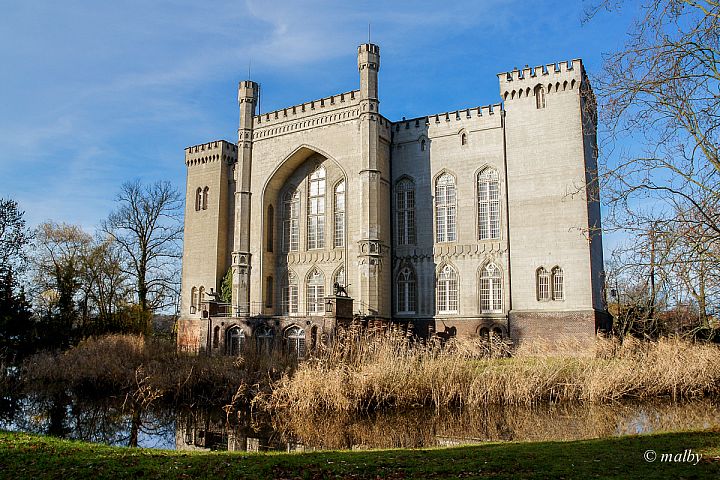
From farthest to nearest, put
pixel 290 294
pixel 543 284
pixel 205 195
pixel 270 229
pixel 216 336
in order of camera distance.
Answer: pixel 205 195 < pixel 270 229 < pixel 290 294 < pixel 216 336 < pixel 543 284

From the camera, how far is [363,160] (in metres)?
30.0

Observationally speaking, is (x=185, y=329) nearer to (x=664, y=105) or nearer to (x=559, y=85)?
(x=559, y=85)

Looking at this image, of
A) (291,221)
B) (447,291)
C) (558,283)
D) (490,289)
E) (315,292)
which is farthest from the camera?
(291,221)

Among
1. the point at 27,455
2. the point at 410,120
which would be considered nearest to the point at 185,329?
the point at 410,120

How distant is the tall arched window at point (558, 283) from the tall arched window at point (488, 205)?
338 cm

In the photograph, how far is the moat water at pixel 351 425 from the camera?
1268 centimetres

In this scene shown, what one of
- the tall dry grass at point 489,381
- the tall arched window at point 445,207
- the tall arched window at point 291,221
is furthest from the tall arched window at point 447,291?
the tall dry grass at point 489,381

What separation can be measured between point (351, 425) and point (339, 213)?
19.0 m

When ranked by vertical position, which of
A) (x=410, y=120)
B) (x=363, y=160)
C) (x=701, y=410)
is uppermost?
(x=410, y=120)

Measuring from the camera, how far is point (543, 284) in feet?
88.4

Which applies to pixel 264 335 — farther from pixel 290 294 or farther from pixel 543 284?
pixel 543 284

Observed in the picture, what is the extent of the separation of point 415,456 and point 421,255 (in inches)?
844

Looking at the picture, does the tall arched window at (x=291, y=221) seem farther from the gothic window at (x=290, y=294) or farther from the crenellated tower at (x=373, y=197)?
the crenellated tower at (x=373, y=197)

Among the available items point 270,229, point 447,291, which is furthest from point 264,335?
point 447,291
